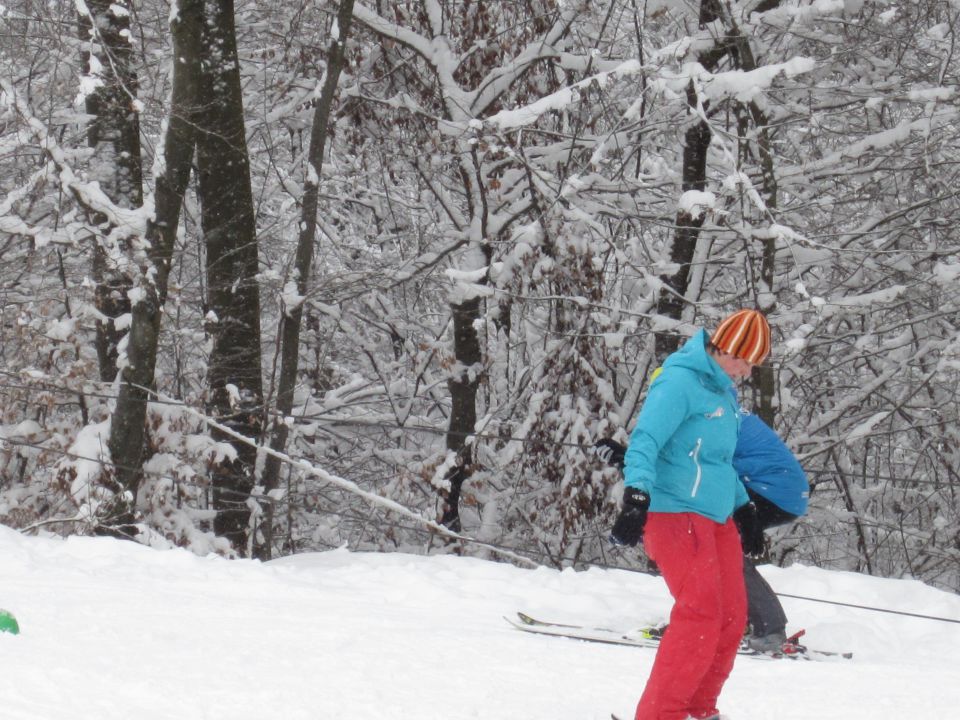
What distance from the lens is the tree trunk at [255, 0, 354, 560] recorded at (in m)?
9.38

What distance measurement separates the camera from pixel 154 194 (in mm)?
8445

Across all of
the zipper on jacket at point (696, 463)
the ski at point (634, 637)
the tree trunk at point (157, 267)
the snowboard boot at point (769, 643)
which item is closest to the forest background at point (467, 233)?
the tree trunk at point (157, 267)

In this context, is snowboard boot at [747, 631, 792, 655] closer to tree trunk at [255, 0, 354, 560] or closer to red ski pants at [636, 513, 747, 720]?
red ski pants at [636, 513, 747, 720]

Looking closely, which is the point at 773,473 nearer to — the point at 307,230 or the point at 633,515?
the point at 633,515

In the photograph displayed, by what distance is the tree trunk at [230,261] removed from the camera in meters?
9.34

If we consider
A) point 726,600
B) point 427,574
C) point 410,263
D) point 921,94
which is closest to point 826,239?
point 921,94

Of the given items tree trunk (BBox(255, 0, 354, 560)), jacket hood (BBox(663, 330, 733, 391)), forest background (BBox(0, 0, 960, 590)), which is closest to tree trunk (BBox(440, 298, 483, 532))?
forest background (BBox(0, 0, 960, 590))

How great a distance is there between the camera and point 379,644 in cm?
479

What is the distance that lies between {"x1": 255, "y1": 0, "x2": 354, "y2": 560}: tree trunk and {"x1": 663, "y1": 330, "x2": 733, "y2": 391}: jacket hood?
18.9ft

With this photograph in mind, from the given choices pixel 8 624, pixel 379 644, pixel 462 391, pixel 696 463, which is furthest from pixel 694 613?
pixel 462 391

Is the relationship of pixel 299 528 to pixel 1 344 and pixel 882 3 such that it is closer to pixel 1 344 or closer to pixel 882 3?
pixel 1 344

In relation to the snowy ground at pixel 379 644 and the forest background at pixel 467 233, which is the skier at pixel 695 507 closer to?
the snowy ground at pixel 379 644

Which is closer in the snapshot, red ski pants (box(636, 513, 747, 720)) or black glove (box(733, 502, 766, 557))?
red ski pants (box(636, 513, 747, 720))

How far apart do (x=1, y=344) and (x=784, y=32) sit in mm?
7211
